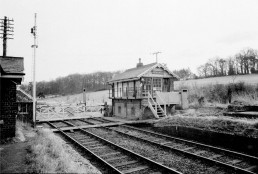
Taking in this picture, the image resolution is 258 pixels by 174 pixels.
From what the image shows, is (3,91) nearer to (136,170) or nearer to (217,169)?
(136,170)

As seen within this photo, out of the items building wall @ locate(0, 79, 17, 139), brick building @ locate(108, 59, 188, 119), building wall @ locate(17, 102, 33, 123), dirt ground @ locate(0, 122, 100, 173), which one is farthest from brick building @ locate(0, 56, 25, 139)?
brick building @ locate(108, 59, 188, 119)

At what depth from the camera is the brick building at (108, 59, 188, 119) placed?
66.8 feet

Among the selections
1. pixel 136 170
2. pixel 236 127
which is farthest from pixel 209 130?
pixel 136 170

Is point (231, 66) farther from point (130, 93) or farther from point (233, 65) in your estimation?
point (130, 93)

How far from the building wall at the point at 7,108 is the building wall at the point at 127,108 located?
42.0 ft

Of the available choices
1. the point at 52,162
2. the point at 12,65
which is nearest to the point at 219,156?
the point at 52,162

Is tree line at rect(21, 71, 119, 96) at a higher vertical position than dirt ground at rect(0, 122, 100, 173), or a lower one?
higher

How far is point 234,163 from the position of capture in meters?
8.03

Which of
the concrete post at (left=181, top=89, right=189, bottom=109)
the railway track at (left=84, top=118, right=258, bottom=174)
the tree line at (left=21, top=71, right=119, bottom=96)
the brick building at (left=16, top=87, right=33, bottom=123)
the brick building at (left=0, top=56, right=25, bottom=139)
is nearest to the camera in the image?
the railway track at (left=84, top=118, right=258, bottom=174)

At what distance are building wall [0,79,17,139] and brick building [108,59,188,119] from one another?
11987mm

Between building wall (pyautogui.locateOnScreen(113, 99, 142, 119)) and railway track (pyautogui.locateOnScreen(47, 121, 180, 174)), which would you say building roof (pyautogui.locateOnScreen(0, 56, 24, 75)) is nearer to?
railway track (pyautogui.locateOnScreen(47, 121, 180, 174))

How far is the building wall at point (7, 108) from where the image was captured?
1056 centimetres

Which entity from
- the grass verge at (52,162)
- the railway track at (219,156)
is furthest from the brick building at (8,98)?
the railway track at (219,156)

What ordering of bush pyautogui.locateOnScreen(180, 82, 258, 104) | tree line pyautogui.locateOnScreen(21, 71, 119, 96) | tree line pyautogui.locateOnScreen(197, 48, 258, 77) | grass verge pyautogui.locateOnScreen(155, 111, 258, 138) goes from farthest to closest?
1. tree line pyautogui.locateOnScreen(21, 71, 119, 96)
2. tree line pyautogui.locateOnScreen(197, 48, 258, 77)
3. bush pyautogui.locateOnScreen(180, 82, 258, 104)
4. grass verge pyautogui.locateOnScreen(155, 111, 258, 138)
